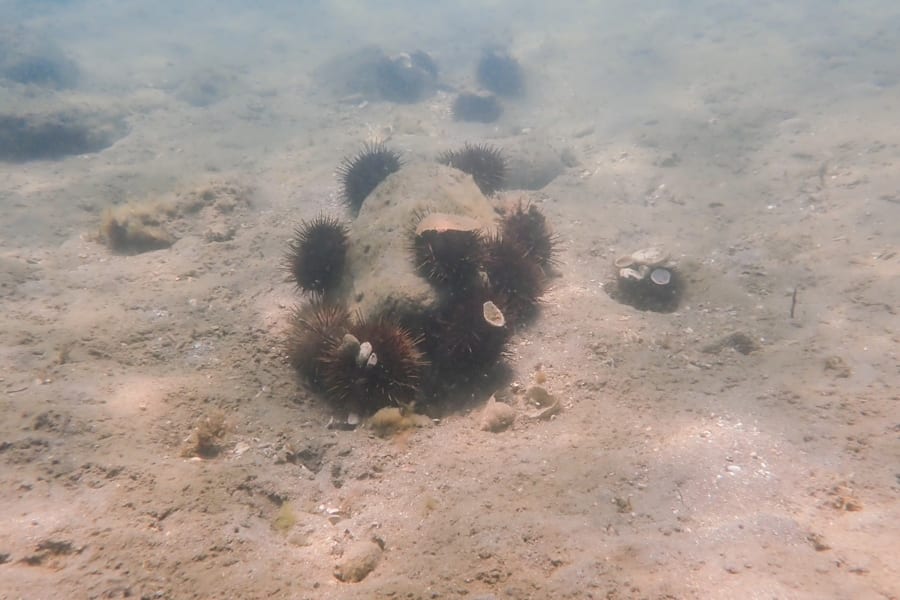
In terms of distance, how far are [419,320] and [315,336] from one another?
1.18m

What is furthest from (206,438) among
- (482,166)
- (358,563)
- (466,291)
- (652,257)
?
(482,166)

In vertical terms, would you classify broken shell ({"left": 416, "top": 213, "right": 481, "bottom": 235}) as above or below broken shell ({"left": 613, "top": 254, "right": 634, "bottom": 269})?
above

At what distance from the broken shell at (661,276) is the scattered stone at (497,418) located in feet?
12.1

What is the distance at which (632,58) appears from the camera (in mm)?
23031

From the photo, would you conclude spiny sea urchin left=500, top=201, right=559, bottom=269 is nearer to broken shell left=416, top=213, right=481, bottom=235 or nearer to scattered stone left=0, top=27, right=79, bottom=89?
broken shell left=416, top=213, right=481, bottom=235

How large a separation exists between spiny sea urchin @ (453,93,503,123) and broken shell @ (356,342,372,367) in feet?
54.0

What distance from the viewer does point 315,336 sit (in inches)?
216

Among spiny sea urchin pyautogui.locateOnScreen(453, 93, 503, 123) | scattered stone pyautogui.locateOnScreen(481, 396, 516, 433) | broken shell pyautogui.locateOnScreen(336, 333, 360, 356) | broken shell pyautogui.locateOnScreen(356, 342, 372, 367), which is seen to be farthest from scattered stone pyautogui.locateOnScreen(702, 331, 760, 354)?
spiny sea urchin pyautogui.locateOnScreen(453, 93, 503, 123)

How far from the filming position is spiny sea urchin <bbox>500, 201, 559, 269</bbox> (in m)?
7.54

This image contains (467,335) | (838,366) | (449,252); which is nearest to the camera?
(838,366)

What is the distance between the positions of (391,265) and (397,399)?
1.72 metres

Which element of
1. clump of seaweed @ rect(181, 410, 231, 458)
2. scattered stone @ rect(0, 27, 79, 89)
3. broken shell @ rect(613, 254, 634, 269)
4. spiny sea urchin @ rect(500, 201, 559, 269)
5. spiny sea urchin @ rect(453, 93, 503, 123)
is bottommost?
clump of seaweed @ rect(181, 410, 231, 458)

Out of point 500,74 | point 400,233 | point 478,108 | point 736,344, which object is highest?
point 500,74

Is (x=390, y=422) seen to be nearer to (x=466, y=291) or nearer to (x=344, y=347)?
(x=344, y=347)
